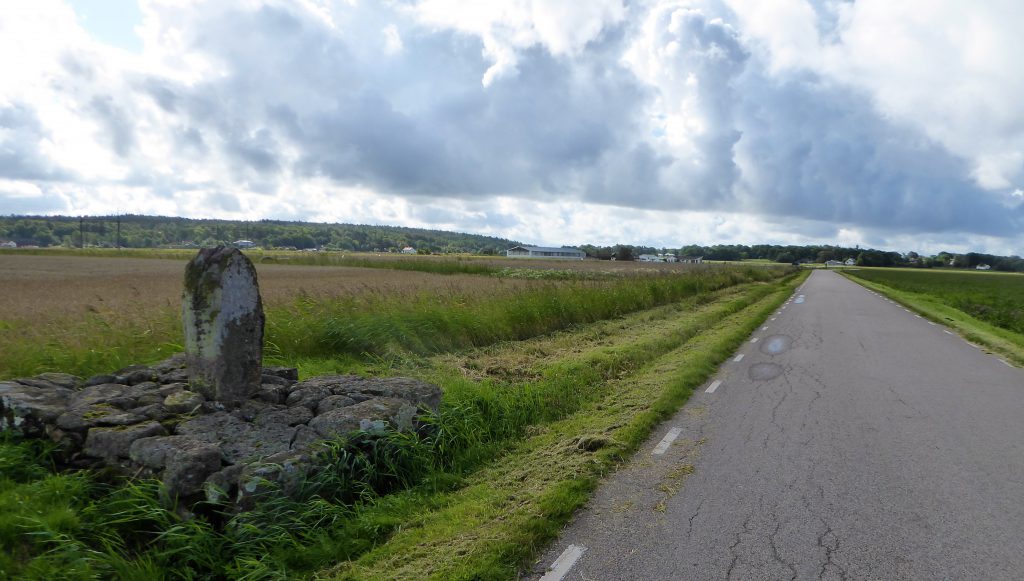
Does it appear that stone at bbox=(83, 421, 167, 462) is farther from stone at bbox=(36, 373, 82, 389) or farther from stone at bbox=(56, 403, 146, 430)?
stone at bbox=(36, 373, 82, 389)

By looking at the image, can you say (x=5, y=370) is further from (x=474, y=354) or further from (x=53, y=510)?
(x=474, y=354)

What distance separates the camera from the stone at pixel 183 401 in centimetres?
544

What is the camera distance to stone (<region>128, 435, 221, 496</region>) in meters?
4.32

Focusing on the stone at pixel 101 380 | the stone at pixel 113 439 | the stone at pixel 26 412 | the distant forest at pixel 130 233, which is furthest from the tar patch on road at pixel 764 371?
the distant forest at pixel 130 233

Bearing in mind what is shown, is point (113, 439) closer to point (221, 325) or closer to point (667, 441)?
point (221, 325)

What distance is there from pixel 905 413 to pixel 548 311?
8912 millimetres

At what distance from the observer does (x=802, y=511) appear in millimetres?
4582

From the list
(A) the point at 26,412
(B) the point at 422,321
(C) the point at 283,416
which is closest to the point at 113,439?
(A) the point at 26,412

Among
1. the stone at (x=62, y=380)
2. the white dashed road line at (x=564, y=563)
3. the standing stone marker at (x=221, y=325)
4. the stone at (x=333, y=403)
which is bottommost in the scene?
the white dashed road line at (x=564, y=563)

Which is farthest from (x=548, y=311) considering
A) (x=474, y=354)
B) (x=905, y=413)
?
(x=905, y=413)

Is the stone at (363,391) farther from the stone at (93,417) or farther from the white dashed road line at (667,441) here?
the white dashed road line at (667,441)

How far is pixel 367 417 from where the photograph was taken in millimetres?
5492

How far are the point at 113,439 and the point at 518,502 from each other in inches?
134

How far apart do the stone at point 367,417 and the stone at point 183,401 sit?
1186 millimetres
